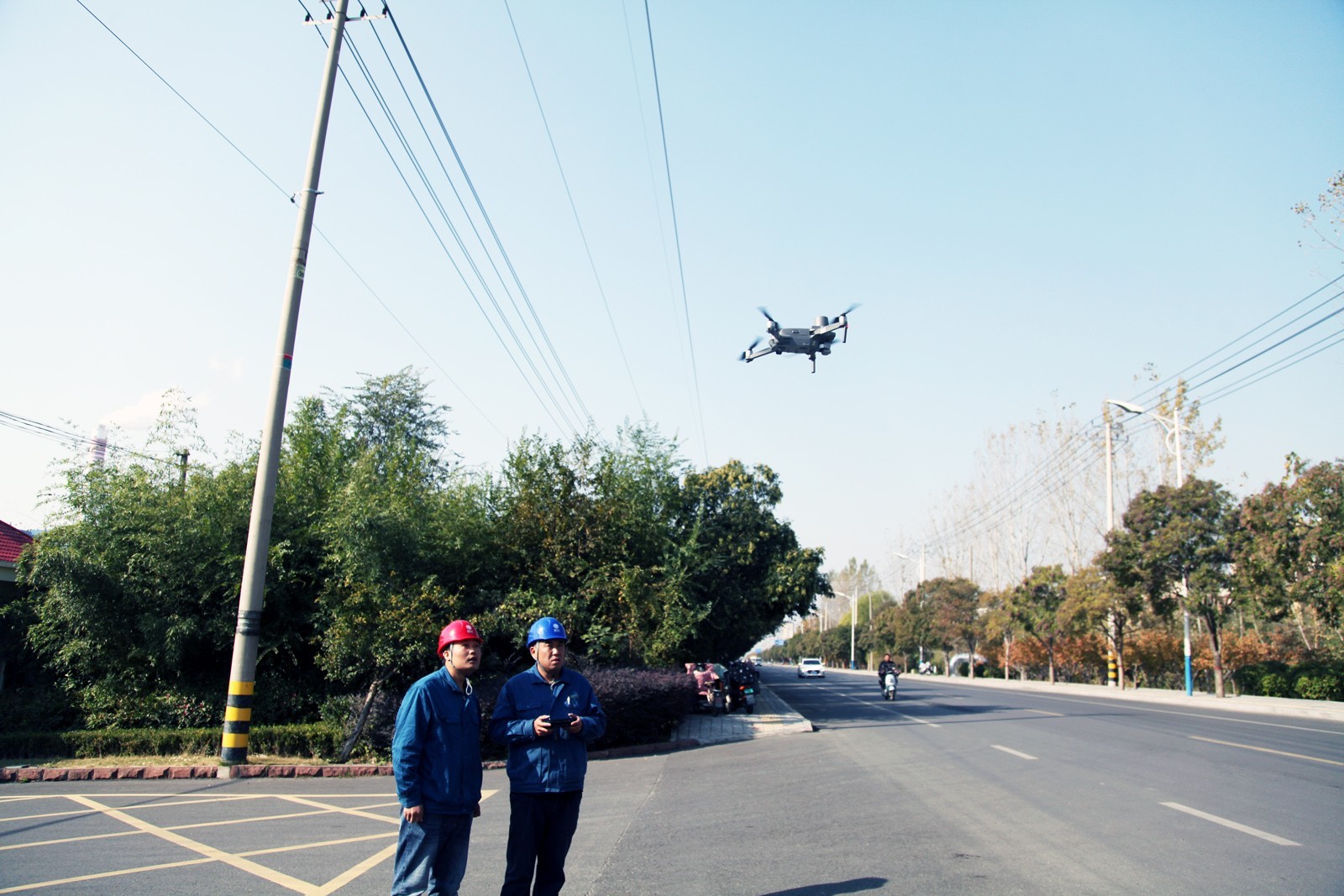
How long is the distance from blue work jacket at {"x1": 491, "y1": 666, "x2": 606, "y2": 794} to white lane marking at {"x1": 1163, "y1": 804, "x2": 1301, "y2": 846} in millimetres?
6312

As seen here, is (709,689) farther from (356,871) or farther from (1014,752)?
(356,871)

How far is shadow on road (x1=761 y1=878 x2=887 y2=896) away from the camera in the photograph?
613cm

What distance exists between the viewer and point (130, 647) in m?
15.2

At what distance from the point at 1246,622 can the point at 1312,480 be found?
34.2 m

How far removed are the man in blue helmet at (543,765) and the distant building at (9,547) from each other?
1569 cm

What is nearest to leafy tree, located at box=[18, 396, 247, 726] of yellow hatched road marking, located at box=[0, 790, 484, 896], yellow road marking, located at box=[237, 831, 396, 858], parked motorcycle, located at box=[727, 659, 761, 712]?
yellow hatched road marking, located at box=[0, 790, 484, 896]

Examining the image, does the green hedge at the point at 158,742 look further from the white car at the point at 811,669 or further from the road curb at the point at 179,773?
the white car at the point at 811,669

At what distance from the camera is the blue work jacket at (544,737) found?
4824 millimetres

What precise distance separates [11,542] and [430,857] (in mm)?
19263

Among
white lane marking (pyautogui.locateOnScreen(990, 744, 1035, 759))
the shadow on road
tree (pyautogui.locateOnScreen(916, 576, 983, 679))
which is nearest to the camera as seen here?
the shadow on road

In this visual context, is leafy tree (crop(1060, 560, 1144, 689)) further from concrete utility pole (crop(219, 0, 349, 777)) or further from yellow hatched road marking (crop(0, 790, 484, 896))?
concrete utility pole (crop(219, 0, 349, 777))

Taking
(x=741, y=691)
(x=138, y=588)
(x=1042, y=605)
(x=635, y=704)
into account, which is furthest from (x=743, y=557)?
(x=1042, y=605)

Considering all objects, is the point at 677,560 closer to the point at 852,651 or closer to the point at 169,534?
the point at 169,534

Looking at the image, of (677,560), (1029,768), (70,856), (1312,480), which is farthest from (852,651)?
(70,856)
